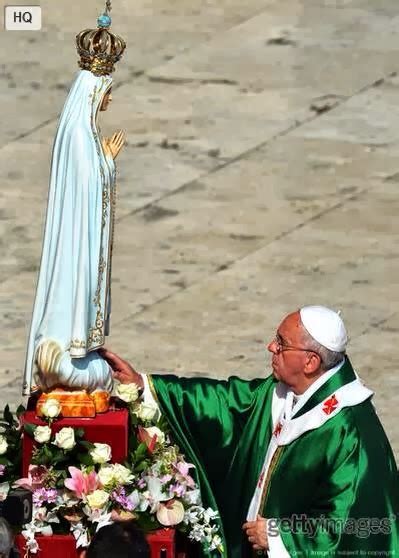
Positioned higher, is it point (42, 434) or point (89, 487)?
point (42, 434)

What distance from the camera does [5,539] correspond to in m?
4.53

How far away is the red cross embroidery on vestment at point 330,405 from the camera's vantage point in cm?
598

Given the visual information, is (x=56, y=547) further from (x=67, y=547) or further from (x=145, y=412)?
(x=145, y=412)

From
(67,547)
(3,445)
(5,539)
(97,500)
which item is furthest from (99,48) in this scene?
(5,539)

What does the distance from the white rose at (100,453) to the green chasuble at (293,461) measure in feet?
1.83

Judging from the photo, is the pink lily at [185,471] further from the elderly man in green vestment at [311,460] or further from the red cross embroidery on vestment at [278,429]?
the red cross embroidery on vestment at [278,429]

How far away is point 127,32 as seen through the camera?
830 cm

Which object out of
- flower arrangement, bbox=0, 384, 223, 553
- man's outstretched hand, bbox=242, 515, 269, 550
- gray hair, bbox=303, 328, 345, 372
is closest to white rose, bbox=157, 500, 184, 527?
flower arrangement, bbox=0, 384, 223, 553

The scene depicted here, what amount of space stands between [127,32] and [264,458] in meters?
2.78

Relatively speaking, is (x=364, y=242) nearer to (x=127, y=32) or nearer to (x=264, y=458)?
(x=127, y=32)

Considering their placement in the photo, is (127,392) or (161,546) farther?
(127,392)

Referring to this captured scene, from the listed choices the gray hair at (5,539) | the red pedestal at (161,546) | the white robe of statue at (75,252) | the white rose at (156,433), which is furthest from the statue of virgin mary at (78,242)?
the gray hair at (5,539)

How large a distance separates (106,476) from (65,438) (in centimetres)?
18

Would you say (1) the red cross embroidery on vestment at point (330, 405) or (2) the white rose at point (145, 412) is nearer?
(1) the red cross embroidery on vestment at point (330, 405)
